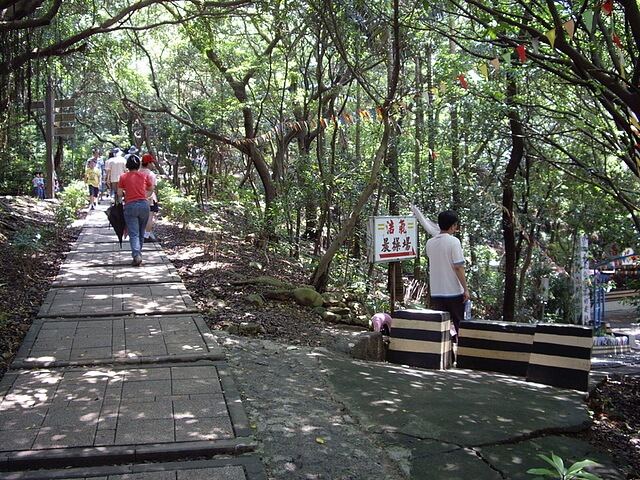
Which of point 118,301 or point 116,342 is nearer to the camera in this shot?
point 116,342

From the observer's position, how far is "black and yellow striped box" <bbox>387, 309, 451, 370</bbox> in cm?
659

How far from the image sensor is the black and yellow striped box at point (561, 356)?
584 cm

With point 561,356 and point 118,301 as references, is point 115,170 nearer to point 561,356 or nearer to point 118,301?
point 118,301

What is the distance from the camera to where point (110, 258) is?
33.9ft

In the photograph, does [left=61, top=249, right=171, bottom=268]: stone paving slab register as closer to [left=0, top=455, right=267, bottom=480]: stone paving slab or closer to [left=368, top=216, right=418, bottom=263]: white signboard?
[left=368, top=216, right=418, bottom=263]: white signboard

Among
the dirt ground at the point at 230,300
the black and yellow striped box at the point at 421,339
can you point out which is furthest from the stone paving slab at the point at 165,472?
the black and yellow striped box at the point at 421,339

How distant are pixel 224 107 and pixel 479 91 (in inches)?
255

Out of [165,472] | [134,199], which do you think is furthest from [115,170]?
[165,472]

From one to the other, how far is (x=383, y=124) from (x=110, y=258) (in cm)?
539

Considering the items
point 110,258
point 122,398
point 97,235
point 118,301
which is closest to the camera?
point 122,398

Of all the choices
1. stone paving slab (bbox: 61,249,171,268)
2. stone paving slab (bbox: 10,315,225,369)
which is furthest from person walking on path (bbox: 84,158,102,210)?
stone paving slab (bbox: 10,315,225,369)

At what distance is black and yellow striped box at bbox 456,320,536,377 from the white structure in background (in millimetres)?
11388

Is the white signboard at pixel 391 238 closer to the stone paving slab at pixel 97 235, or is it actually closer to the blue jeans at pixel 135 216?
the blue jeans at pixel 135 216

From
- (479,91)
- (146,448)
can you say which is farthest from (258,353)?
(479,91)
